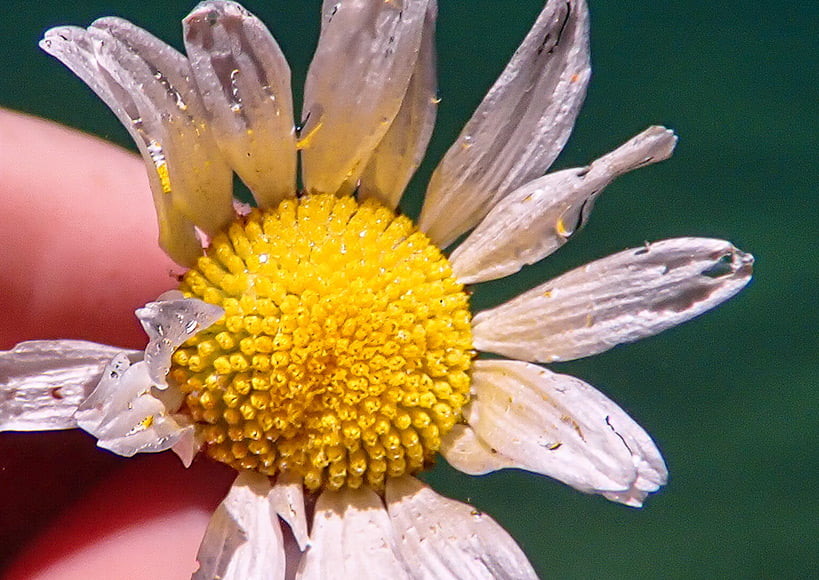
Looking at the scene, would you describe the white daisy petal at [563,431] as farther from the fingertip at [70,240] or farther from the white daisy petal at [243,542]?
the fingertip at [70,240]

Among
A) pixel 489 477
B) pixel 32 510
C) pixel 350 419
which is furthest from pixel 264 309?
pixel 489 477

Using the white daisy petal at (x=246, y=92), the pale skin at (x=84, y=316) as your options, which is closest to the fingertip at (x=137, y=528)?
the pale skin at (x=84, y=316)

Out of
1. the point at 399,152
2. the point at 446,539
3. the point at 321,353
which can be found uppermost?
the point at 399,152

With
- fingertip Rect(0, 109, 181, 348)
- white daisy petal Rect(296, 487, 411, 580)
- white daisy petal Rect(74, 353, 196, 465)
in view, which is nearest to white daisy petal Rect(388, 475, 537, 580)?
white daisy petal Rect(296, 487, 411, 580)

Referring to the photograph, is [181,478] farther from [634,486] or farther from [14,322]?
[634,486]

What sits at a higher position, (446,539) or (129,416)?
(129,416)

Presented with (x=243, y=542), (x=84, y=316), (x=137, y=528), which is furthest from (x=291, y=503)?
(x=84, y=316)

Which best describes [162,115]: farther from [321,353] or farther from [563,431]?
[563,431]
